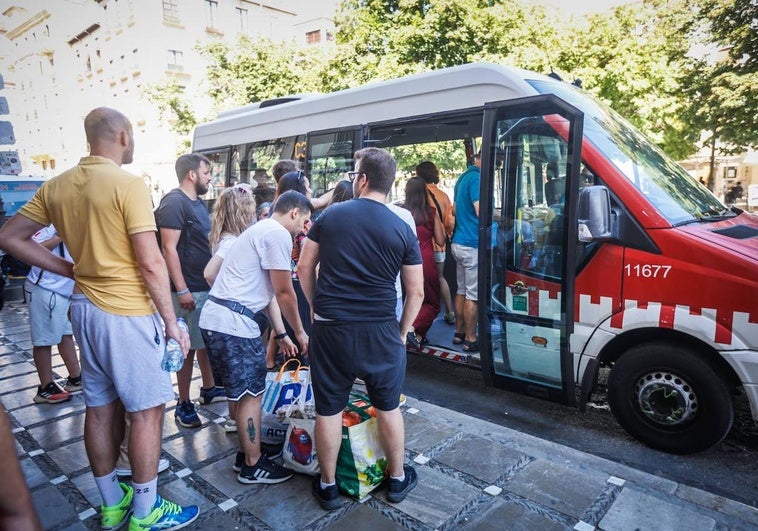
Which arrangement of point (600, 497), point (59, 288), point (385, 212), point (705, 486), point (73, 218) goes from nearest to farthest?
point (73, 218) < point (385, 212) < point (600, 497) < point (705, 486) < point (59, 288)

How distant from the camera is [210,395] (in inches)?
171

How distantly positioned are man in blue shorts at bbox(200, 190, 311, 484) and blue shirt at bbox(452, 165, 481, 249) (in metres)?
2.66

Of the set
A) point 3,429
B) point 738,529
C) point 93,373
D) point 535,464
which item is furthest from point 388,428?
point 3,429

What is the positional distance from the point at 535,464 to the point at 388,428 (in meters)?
1.13

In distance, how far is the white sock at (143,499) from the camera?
8.58ft

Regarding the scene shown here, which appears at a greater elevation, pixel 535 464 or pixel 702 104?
pixel 702 104

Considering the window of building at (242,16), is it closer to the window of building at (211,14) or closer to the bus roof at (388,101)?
the window of building at (211,14)

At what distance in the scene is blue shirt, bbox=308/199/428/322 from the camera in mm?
2635

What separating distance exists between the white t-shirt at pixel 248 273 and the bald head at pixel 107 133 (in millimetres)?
808

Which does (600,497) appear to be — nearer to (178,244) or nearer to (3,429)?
(3,429)

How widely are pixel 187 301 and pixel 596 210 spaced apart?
2.97 m

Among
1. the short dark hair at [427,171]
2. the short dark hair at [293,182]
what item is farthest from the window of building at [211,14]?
the short dark hair at [293,182]

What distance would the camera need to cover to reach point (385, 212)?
268cm

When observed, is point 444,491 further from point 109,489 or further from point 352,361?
point 109,489
